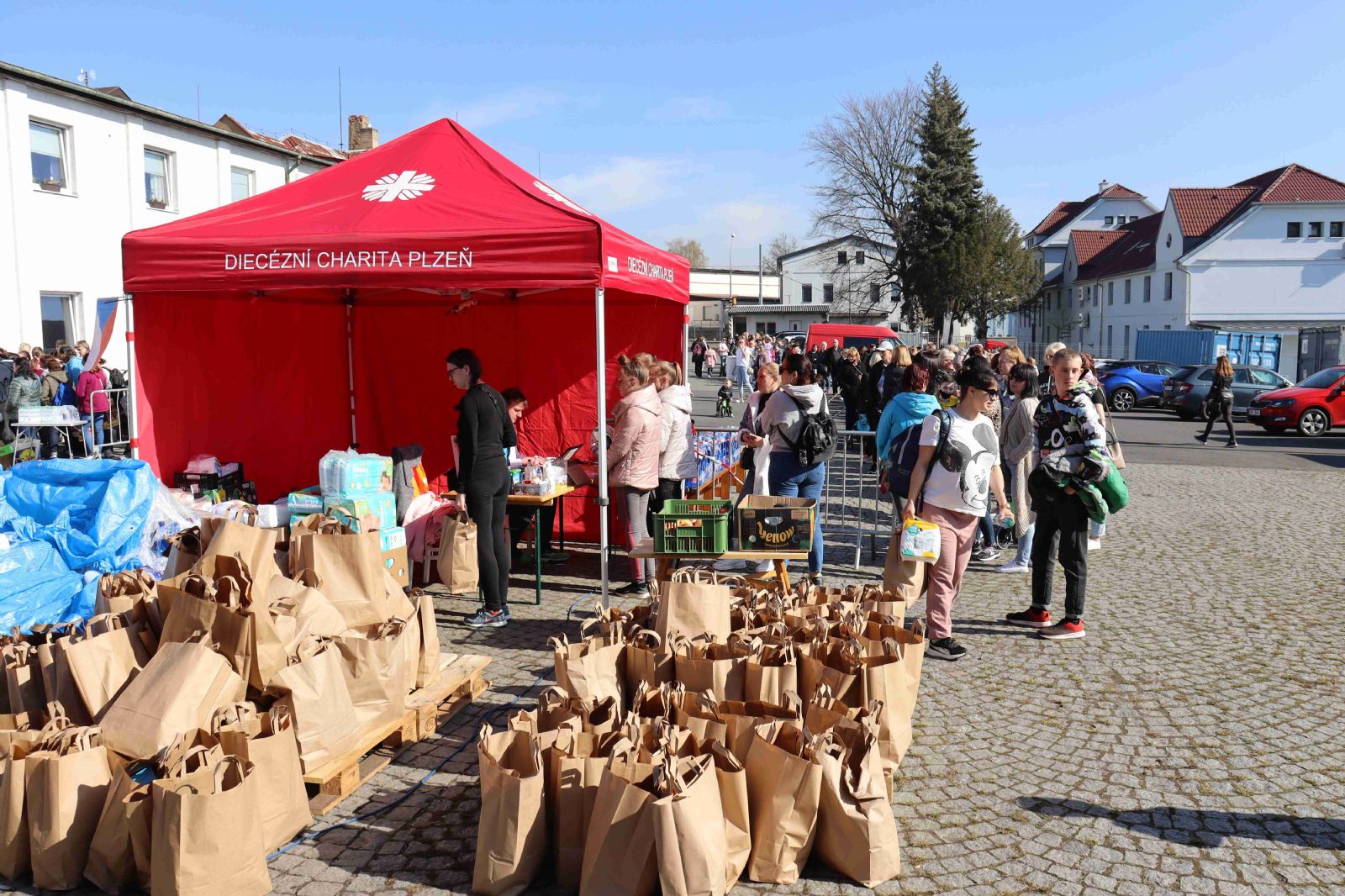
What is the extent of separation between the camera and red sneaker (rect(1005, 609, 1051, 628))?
22.1 ft

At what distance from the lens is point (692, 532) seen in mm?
6043

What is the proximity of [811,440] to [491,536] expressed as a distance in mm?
2387

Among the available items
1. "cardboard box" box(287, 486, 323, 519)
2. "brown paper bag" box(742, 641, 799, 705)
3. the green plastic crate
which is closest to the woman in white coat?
the green plastic crate

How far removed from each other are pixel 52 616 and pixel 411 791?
3166 mm

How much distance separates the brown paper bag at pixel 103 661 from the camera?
4.04 m

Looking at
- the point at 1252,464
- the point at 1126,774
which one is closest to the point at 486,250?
the point at 1126,774

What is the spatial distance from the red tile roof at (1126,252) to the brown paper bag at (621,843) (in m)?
52.1

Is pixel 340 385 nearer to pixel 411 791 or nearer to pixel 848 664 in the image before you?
pixel 411 791

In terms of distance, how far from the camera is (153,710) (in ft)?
12.4

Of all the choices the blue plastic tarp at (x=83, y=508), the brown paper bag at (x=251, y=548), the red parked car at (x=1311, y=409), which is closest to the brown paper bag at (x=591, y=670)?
the brown paper bag at (x=251, y=548)

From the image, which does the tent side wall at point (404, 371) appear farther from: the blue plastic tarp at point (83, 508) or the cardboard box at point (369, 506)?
the cardboard box at point (369, 506)

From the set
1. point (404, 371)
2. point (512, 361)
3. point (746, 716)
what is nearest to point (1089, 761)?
point (746, 716)

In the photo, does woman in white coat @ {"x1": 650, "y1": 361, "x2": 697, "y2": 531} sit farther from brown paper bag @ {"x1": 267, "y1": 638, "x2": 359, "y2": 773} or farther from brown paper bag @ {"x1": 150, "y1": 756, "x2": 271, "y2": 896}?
brown paper bag @ {"x1": 150, "y1": 756, "x2": 271, "y2": 896}

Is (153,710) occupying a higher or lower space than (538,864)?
higher
